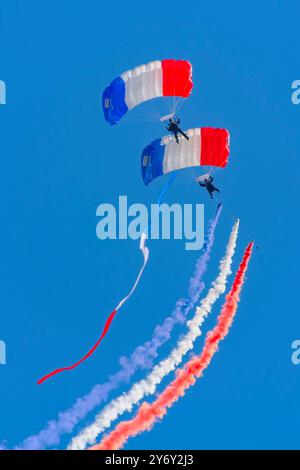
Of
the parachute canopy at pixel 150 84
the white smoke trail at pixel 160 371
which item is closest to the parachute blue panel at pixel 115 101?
the parachute canopy at pixel 150 84

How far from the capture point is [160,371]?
4266cm

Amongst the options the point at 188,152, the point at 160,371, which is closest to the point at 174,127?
the point at 188,152

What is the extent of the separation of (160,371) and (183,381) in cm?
84

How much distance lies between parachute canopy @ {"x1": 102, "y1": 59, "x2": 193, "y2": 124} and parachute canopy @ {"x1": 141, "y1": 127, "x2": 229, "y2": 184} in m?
1.54

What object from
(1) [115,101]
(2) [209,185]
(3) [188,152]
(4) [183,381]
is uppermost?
(1) [115,101]

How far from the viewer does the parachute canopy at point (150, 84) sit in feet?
141

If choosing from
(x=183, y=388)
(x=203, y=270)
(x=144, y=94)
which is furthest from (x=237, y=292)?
(x=144, y=94)

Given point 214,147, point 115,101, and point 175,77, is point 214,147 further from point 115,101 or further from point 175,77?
point 115,101

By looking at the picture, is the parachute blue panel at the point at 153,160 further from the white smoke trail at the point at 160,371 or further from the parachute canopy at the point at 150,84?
the white smoke trail at the point at 160,371

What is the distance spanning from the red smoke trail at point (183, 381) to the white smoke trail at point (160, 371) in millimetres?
340

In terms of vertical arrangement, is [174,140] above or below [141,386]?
above

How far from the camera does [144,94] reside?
4322cm
